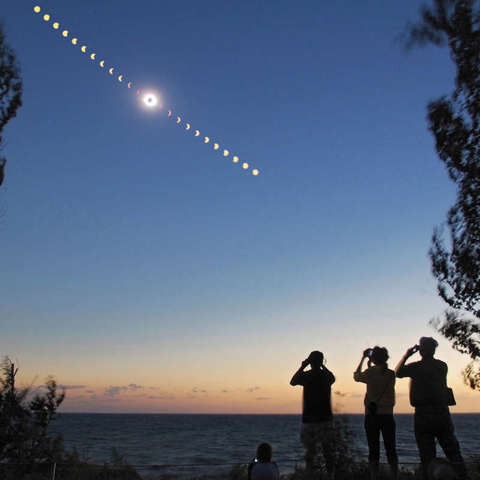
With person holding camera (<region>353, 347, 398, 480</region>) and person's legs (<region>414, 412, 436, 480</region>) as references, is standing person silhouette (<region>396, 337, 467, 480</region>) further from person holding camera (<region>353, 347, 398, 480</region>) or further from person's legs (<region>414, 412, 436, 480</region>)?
person holding camera (<region>353, 347, 398, 480</region>)

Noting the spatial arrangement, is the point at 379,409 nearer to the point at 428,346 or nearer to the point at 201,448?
the point at 428,346

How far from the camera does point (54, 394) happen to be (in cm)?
959

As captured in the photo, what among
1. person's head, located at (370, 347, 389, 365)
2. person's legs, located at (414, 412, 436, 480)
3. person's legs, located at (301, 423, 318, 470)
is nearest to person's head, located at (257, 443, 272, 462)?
person's legs, located at (301, 423, 318, 470)

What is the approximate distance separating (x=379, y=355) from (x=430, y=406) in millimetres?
1468

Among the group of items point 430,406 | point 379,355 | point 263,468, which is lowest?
point 263,468

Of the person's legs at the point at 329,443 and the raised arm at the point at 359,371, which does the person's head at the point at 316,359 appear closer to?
the raised arm at the point at 359,371

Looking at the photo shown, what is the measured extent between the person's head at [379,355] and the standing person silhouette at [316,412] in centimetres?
70

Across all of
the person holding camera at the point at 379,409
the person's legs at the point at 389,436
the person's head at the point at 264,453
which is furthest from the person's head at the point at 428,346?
the person's head at the point at 264,453

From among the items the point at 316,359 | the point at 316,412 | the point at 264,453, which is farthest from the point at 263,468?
the point at 316,359

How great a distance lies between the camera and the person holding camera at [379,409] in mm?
7496

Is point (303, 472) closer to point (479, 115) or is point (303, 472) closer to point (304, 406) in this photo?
point (304, 406)

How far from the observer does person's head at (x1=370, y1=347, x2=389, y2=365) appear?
771 centimetres

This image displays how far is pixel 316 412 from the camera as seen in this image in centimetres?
750

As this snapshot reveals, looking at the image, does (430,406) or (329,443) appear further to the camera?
(329,443)
